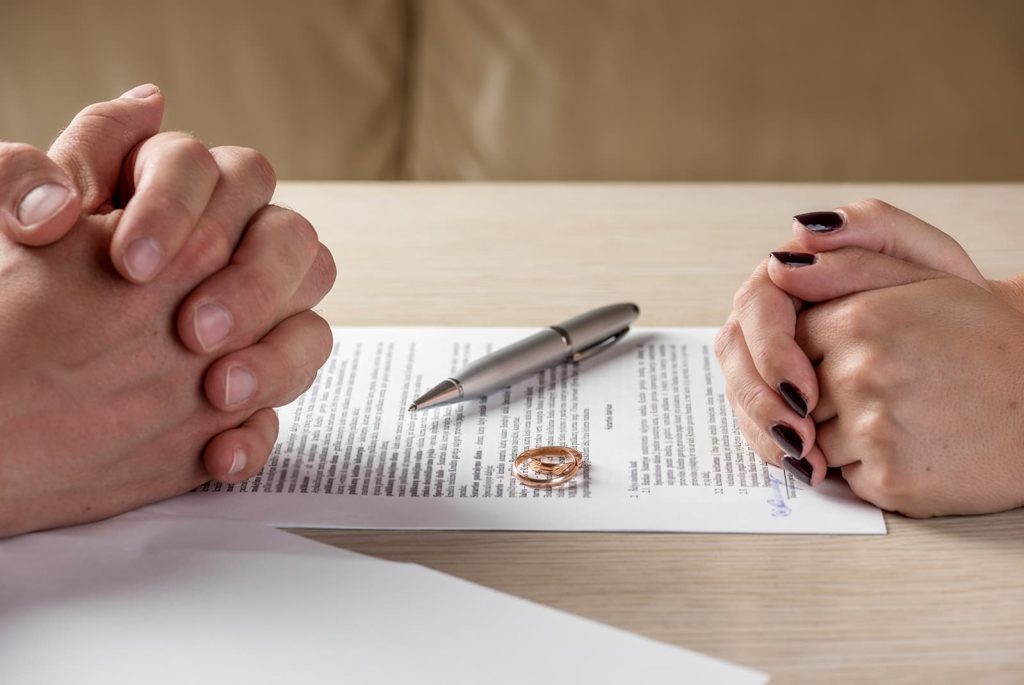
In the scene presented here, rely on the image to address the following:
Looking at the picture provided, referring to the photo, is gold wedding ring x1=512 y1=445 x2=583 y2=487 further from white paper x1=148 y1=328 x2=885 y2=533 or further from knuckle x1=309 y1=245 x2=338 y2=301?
knuckle x1=309 y1=245 x2=338 y2=301

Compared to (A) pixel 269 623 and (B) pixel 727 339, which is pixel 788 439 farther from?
(A) pixel 269 623

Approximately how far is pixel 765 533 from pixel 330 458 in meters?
0.24

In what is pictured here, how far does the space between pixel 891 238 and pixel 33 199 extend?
450 mm

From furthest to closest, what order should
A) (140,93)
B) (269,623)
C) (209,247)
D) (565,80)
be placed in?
(565,80), (140,93), (209,247), (269,623)

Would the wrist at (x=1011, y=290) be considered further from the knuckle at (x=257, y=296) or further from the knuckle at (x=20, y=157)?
the knuckle at (x=20, y=157)

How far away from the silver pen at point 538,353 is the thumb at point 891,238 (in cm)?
17

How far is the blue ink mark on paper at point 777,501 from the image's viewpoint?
59 cm

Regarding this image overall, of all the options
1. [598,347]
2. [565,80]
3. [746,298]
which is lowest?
[565,80]

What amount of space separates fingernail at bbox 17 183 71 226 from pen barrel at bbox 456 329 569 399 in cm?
25

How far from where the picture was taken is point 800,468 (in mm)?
616

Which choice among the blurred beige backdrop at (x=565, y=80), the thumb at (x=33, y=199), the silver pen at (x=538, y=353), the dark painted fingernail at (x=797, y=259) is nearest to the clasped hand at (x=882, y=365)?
the dark painted fingernail at (x=797, y=259)

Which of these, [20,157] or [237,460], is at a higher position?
[20,157]

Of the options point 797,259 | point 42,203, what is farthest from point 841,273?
point 42,203

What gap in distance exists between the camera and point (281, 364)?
2.02ft
